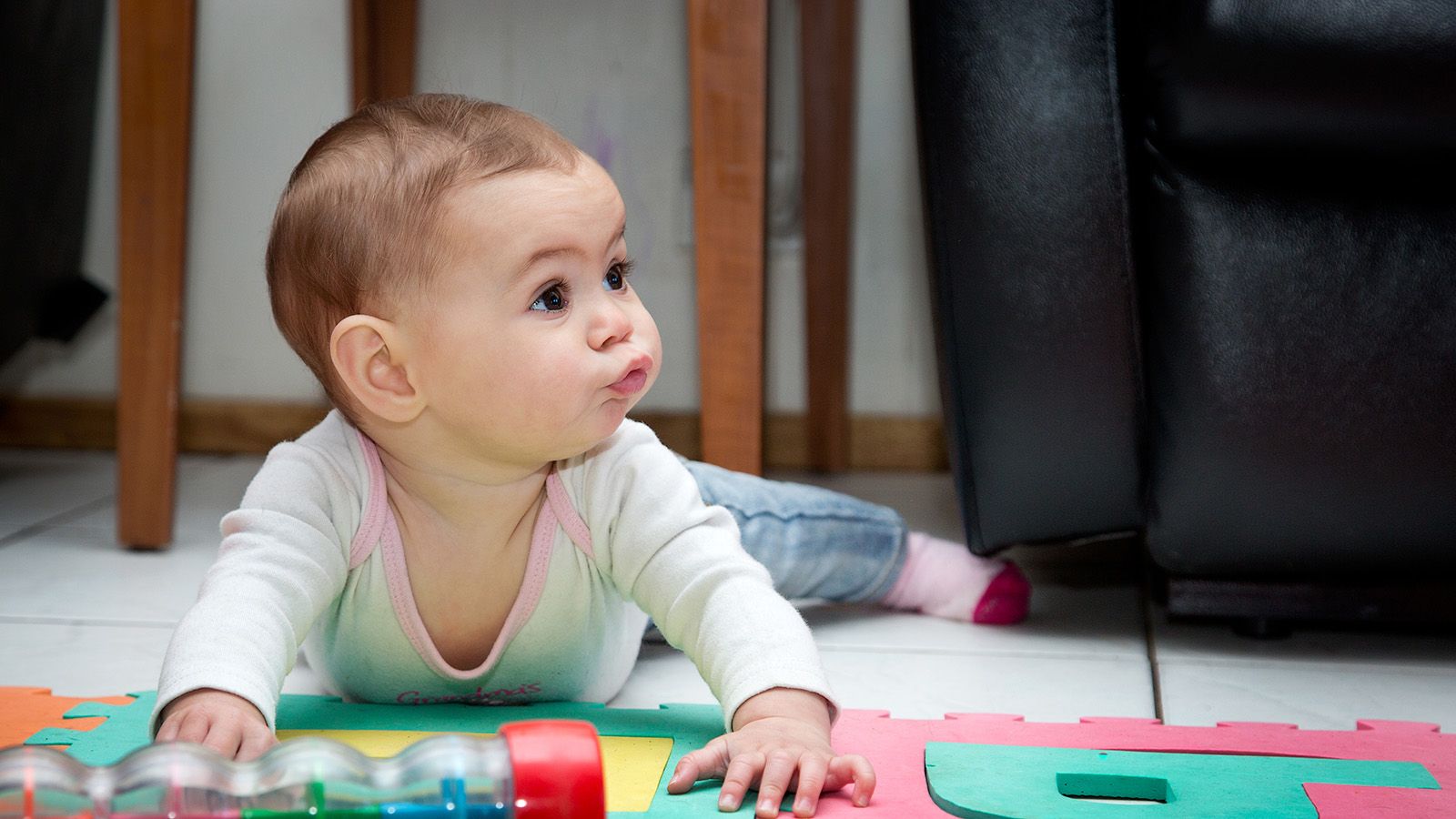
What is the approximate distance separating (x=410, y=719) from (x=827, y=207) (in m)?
0.86

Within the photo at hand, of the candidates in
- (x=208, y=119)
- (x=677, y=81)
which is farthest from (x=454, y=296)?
(x=208, y=119)

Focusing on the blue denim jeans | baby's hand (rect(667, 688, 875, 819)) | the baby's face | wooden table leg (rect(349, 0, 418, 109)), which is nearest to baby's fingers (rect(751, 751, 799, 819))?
baby's hand (rect(667, 688, 875, 819))

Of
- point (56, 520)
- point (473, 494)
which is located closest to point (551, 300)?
point (473, 494)

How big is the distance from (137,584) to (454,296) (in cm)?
50

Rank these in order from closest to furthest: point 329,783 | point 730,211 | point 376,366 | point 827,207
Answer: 1. point 329,783
2. point 376,366
3. point 730,211
4. point 827,207

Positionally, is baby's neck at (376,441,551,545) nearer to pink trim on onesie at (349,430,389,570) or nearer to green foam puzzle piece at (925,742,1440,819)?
pink trim on onesie at (349,430,389,570)

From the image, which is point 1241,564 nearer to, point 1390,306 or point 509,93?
point 1390,306

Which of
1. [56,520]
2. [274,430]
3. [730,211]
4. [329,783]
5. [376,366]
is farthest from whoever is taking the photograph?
[274,430]

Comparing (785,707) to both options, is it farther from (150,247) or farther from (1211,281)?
(150,247)

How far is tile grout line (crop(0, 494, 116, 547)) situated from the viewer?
1.17 m

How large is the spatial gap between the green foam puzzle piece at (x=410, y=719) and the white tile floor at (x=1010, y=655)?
0.17ft

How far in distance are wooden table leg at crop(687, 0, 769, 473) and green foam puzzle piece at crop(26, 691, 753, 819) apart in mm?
361

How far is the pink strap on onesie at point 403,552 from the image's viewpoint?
0.74 m

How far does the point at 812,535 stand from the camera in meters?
0.93
